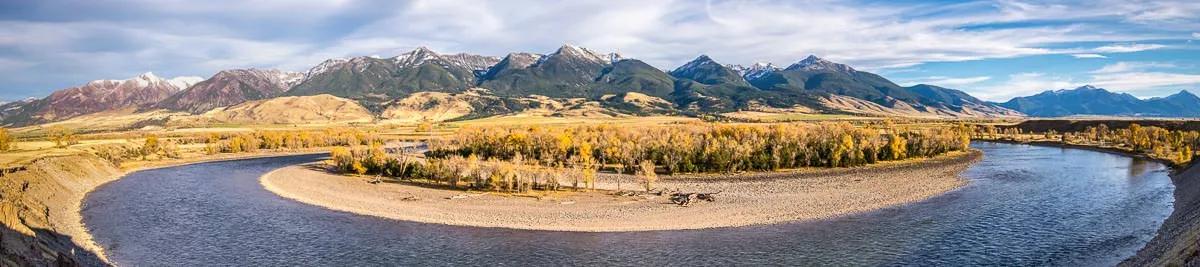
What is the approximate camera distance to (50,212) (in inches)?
2042

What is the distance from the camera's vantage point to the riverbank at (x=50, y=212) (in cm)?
3232

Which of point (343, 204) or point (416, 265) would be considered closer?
point (416, 265)

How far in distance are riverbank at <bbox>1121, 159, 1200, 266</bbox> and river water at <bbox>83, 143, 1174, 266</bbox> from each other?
102cm

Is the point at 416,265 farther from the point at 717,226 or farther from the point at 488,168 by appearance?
the point at 488,168

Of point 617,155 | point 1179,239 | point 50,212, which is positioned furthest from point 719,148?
point 50,212

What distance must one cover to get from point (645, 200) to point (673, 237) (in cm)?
1648

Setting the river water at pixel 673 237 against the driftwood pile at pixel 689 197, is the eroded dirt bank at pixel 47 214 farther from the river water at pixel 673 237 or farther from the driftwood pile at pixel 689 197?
the driftwood pile at pixel 689 197

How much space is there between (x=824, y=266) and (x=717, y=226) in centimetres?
1259

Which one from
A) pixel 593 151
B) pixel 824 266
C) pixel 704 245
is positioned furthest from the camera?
pixel 593 151

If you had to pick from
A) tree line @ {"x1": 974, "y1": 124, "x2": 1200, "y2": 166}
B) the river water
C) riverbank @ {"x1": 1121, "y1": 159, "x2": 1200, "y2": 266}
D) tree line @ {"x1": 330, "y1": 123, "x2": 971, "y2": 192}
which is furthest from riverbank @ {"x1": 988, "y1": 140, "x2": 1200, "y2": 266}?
tree line @ {"x1": 330, "y1": 123, "x2": 971, "y2": 192}

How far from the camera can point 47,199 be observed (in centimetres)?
5728

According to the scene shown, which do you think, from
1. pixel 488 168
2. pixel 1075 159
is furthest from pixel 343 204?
pixel 1075 159

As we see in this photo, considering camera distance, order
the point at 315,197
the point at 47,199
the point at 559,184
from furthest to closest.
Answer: the point at 559,184 → the point at 315,197 → the point at 47,199

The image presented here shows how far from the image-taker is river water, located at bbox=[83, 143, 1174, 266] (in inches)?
1501
